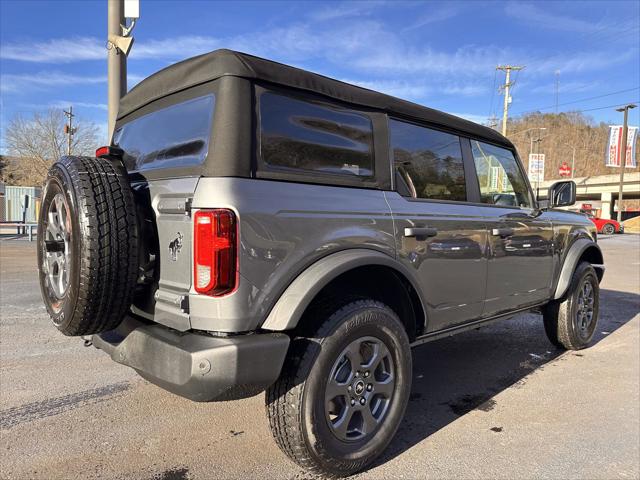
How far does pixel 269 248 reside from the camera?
2.11 metres

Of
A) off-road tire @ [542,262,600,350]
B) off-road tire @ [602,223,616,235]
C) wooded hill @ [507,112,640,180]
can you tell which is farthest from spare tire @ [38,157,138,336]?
wooded hill @ [507,112,640,180]

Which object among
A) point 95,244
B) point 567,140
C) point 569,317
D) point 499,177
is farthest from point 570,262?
point 567,140

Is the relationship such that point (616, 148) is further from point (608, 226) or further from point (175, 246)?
point (175, 246)

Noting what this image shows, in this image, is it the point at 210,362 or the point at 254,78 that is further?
the point at 254,78

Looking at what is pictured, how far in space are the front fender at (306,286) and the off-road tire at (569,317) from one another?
313 cm

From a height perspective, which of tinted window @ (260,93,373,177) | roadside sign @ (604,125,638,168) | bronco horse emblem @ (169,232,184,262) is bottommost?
bronco horse emblem @ (169,232,184,262)

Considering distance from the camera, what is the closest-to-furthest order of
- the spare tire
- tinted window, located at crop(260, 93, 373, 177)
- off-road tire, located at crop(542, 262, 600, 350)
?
the spare tire, tinted window, located at crop(260, 93, 373, 177), off-road tire, located at crop(542, 262, 600, 350)

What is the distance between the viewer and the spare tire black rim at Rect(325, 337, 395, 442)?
A: 7.91ft

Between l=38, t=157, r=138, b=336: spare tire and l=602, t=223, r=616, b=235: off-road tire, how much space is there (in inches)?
1539

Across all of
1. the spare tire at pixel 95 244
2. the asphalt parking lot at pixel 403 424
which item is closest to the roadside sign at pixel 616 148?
the asphalt parking lot at pixel 403 424

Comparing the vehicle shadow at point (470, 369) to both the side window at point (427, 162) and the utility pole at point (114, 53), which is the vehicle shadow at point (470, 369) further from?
the utility pole at point (114, 53)

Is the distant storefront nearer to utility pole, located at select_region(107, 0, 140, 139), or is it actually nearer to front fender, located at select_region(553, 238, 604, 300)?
utility pole, located at select_region(107, 0, 140, 139)

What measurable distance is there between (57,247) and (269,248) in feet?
4.12

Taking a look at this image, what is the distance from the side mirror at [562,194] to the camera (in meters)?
4.40
